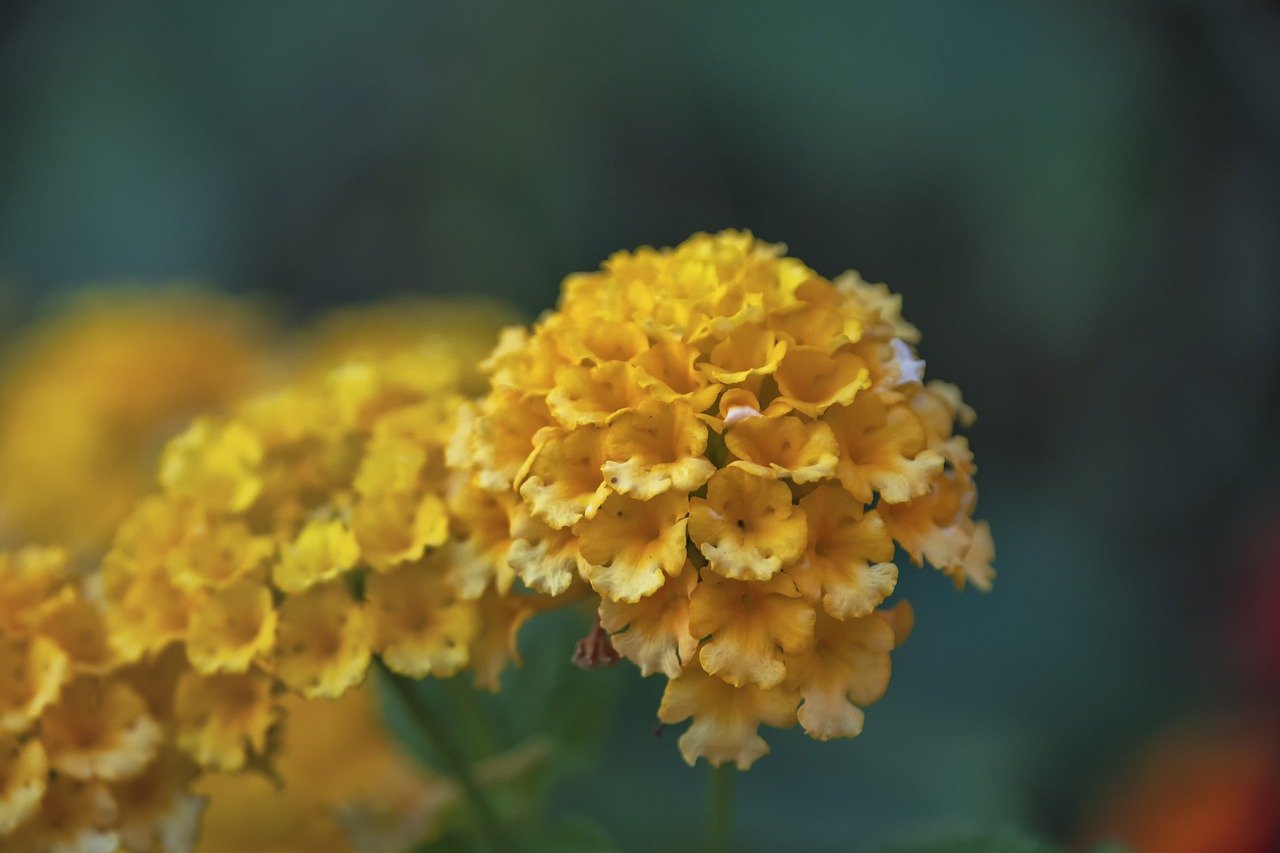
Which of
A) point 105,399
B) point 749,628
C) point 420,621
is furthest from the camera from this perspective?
point 105,399

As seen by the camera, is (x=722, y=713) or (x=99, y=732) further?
(x=99, y=732)

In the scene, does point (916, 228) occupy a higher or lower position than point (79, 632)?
higher

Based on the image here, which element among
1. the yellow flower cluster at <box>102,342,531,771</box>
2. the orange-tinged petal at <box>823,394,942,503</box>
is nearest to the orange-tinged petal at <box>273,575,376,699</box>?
the yellow flower cluster at <box>102,342,531,771</box>

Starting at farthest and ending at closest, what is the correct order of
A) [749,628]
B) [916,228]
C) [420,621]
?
[916,228] < [420,621] < [749,628]

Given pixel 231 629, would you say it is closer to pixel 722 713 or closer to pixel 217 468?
pixel 217 468

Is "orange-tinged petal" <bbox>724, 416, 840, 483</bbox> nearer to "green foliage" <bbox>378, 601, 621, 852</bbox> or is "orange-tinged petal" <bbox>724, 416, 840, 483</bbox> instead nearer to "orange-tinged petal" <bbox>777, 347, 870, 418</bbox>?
"orange-tinged petal" <bbox>777, 347, 870, 418</bbox>

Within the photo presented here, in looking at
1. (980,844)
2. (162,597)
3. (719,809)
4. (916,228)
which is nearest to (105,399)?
(162,597)
